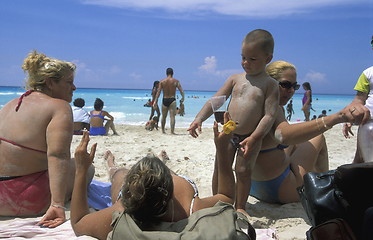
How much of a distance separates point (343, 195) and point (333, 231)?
0.19m

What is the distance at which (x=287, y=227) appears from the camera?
2.89 meters

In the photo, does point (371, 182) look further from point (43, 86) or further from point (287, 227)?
point (43, 86)

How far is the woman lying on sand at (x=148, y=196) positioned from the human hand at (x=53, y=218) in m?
0.51

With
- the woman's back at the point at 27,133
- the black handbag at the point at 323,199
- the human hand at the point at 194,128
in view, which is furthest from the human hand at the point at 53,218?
the black handbag at the point at 323,199

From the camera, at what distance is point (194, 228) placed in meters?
1.61

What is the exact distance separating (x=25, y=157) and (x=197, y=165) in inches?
105

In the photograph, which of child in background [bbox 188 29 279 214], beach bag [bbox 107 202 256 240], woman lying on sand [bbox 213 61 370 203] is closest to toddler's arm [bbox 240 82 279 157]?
child in background [bbox 188 29 279 214]

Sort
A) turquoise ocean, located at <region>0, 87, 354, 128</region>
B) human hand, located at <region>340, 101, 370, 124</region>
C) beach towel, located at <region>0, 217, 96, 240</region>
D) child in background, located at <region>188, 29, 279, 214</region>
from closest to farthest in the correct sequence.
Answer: human hand, located at <region>340, 101, 370, 124</region>, beach towel, located at <region>0, 217, 96, 240</region>, child in background, located at <region>188, 29, 279, 214</region>, turquoise ocean, located at <region>0, 87, 354, 128</region>

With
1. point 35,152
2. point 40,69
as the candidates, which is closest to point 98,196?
point 35,152

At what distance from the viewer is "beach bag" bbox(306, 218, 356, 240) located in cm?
151

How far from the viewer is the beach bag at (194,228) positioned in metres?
1.56

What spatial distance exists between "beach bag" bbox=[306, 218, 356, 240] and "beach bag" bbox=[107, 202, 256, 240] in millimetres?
319

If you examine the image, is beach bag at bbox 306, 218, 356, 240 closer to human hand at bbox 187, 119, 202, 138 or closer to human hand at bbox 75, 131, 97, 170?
human hand at bbox 75, 131, 97, 170

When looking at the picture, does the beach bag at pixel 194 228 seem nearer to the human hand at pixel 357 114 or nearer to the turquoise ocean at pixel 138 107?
the human hand at pixel 357 114
